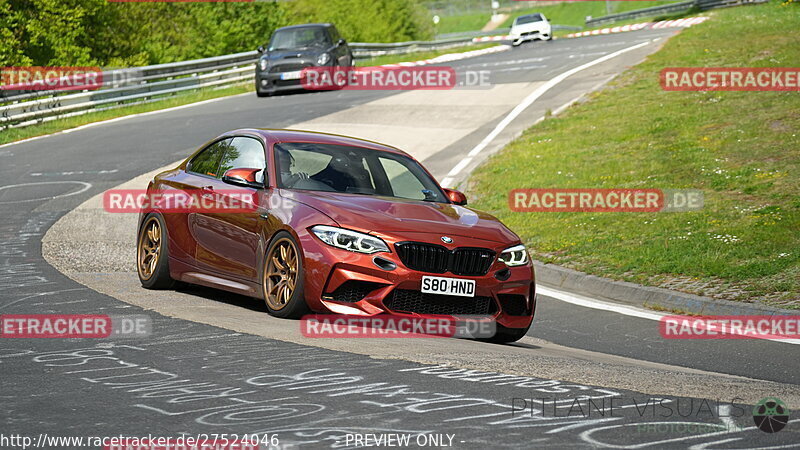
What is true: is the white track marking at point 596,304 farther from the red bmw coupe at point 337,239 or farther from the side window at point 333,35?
the side window at point 333,35

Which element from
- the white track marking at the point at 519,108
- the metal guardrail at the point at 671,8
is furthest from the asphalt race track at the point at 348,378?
the metal guardrail at the point at 671,8

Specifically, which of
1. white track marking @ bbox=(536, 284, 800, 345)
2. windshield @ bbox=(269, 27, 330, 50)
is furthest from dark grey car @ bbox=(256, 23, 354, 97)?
white track marking @ bbox=(536, 284, 800, 345)

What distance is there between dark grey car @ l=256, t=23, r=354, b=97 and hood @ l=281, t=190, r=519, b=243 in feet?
72.9

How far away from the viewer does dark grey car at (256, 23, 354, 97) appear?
31219mm

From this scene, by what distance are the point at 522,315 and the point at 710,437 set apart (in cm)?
382

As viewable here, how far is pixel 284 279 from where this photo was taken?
8891mm

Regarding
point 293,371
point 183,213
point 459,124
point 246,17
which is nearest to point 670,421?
point 293,371

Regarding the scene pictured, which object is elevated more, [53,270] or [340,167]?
[340,167]

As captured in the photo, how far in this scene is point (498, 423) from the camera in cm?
557

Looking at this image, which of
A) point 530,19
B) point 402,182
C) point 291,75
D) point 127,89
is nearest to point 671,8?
point 530,19

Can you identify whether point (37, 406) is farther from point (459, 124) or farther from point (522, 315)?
point (459, 124)

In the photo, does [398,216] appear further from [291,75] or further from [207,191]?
[291,75]

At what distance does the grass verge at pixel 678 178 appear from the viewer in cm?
1217

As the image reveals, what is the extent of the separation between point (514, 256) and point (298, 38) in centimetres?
2374
